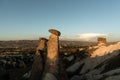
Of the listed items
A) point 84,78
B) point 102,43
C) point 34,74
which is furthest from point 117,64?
point 102,43

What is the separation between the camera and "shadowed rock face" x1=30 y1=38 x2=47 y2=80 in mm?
33422

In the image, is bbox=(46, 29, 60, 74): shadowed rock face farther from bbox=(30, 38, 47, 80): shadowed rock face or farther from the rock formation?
bbox=(30, 38, 47, 80): shadowed rock face

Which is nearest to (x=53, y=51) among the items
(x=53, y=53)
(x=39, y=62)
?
(x=53, y=53)

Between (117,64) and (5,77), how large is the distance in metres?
21.9

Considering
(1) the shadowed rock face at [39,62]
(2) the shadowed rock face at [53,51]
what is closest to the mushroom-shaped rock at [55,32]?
(2) the shadowed rock face at [53,51]

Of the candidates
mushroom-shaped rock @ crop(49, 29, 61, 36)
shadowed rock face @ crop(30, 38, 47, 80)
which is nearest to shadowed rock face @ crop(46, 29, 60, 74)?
mushroom-shaped rock @ crop(49, 29, 61, 36)

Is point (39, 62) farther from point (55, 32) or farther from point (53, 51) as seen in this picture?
point (55, 32)

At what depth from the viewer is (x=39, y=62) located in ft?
112

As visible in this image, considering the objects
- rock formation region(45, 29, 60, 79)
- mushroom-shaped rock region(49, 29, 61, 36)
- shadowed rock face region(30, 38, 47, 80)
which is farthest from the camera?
shadowed rock face region(30, 38, 47, 80)

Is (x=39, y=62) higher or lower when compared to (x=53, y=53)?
lower

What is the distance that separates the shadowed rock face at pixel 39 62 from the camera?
33.4 m

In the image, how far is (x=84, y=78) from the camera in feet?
111

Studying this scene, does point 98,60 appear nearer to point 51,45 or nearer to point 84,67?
point 84,67

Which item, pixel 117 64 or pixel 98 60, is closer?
pixel 117 64
